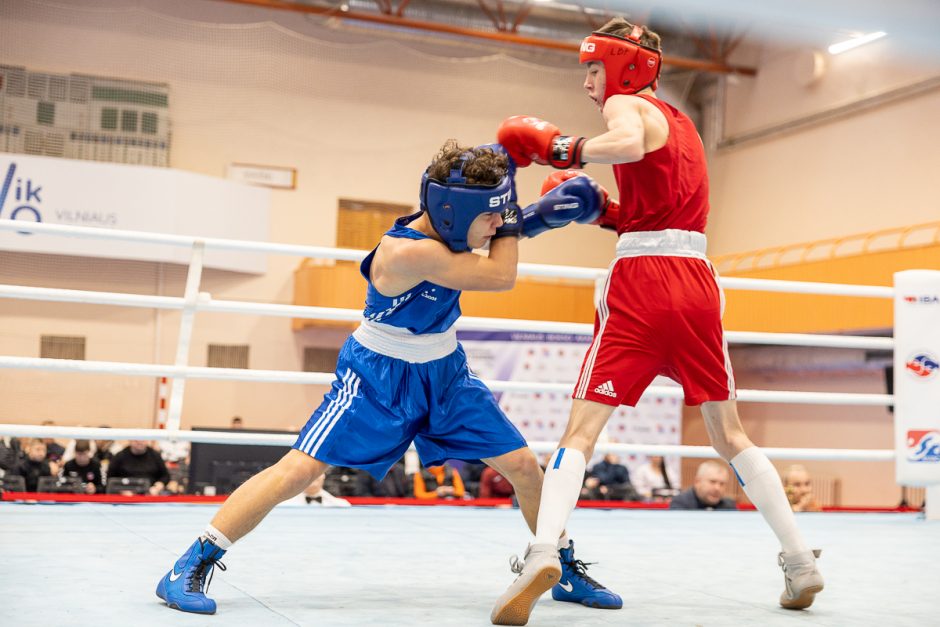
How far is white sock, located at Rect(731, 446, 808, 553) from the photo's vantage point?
257 centimetres

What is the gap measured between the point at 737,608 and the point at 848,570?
742mm

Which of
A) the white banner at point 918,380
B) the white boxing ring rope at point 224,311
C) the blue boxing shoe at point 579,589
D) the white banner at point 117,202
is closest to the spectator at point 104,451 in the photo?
the white banner at point 117,202

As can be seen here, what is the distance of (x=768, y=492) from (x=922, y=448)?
2085mm

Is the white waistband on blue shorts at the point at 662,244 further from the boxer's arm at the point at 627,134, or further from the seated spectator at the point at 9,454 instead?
the seated spectator at the point at 9,454

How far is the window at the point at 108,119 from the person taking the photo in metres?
13.3

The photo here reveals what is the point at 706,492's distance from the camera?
5.46m

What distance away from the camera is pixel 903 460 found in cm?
433

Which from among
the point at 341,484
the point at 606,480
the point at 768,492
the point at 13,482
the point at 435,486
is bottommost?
the point at 435,486

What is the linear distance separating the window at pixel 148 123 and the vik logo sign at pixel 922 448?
37.6 feet

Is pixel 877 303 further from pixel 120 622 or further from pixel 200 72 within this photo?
pixel 120 622

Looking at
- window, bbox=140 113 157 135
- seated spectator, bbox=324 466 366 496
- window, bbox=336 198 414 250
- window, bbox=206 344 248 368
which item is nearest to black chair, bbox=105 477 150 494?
seated spectator, bbox=324 466 366 496

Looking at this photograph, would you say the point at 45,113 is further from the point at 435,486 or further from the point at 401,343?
the point at 401,343

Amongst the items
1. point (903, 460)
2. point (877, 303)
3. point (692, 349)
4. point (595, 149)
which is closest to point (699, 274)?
point (692, 349)

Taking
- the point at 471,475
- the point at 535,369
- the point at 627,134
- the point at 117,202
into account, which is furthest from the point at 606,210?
the point at 117,202
